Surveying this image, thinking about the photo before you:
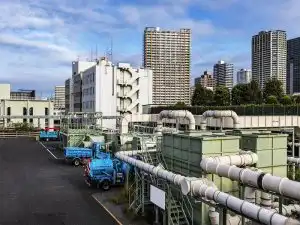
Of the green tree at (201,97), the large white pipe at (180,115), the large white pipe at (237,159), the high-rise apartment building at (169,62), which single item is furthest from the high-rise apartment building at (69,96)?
the large white pipe at (237,159)

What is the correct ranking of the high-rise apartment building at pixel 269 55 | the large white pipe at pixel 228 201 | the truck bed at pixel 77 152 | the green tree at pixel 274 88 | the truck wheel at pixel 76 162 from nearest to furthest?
the large white pipe at pixel 228 201, the truck wheel at pixel 76 162, the truck bed at pixel 77 152, the green tree at pixel 274 88, the high-rise apartment building at pixel 269 55

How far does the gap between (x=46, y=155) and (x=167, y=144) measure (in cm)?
3590

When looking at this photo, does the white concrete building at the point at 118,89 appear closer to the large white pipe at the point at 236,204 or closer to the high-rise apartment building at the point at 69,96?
the high-rise apartment building at the point at 69,96

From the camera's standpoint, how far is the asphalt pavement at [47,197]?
77.1ft

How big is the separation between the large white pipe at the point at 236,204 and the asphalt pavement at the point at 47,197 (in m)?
8.83

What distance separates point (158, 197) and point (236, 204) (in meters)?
7.82

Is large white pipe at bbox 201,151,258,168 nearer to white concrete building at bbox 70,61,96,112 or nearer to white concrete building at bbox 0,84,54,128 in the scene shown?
white concrete building at bbox 0,84,54,128

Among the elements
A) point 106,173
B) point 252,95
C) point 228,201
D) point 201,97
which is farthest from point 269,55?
point 228,201

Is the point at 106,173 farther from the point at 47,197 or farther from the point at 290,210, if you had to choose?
the point at 290,210

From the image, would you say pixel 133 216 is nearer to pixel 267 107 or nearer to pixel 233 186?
pixel 233 186

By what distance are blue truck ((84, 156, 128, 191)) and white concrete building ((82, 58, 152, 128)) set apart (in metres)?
65.3

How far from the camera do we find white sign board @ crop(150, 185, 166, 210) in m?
19.7

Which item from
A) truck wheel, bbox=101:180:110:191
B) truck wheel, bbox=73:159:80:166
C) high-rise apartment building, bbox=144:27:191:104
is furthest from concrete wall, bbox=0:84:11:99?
truck wheel, bbox=101:180:110:191

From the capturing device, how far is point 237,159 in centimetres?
1936
